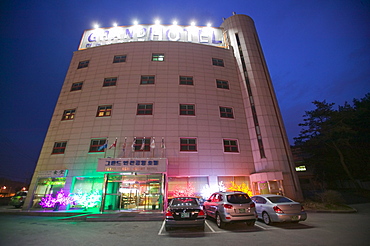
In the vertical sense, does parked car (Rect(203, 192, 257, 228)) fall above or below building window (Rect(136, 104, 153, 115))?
below

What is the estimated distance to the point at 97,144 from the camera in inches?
720

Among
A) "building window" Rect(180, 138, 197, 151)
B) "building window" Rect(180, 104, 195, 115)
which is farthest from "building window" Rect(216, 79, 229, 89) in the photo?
"building window" Rect(180, 138, 197, 151)

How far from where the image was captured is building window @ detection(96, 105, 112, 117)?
19656 mm

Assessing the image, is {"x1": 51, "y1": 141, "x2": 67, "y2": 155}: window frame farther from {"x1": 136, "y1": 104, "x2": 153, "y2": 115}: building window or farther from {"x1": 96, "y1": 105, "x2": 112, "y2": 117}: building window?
{"x1": 136, "y1": 104, "x2": 153, "y2": 115}: building window

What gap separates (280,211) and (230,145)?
1089cm

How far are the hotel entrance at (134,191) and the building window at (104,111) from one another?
25.1 feet

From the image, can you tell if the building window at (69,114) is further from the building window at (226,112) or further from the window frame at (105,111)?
the building window at (226,112)

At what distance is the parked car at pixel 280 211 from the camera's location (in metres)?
8.23

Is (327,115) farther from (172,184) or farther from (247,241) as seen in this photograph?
(247,241)

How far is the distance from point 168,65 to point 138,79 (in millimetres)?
4393

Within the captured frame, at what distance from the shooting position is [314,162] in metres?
31.5

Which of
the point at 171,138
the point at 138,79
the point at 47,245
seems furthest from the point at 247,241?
the point at 138,79

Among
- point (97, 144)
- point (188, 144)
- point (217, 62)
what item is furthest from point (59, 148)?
point (217, 62)

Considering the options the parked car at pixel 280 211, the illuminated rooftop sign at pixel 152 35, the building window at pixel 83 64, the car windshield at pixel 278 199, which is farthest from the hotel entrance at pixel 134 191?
the illuminated rooftop sign at pixel 152 35
